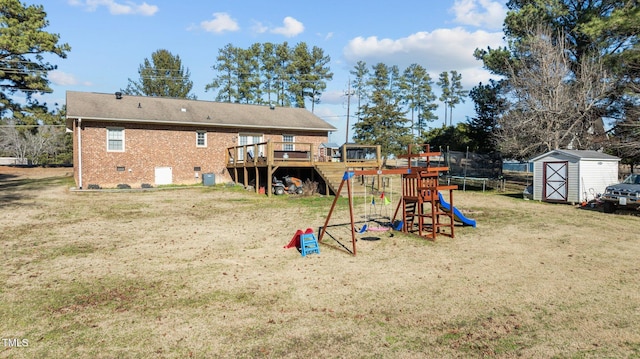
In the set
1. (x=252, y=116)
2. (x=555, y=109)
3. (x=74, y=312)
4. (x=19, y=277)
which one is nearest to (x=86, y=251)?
(x=19, y=277)

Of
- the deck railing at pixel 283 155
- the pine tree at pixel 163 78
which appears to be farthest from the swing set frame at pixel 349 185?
the pine tree at pixel 163 78

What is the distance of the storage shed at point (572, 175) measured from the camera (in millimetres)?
18344

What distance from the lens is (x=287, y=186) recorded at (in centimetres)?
2056

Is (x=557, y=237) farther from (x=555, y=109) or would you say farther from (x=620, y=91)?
(x=620, y=91)

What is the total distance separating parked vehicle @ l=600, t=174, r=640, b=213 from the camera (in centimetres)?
1523

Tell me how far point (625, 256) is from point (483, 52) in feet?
85.8

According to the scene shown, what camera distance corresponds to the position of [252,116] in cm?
2744

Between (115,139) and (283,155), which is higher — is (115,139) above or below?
above

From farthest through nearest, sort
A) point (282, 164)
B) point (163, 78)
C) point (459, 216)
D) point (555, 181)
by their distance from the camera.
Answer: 1. point (163, 78)
2. point (282, 164)
3. point (555, 181)
4. point (459, 216)

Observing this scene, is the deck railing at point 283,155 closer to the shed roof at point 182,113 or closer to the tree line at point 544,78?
the shed roof at point 182,113

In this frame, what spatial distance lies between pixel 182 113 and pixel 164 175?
14.2 feet

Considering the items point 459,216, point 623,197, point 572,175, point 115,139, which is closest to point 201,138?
point 115,139

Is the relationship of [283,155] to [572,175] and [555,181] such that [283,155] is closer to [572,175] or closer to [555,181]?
[555,181]

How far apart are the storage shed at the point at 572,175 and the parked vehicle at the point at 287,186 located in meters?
12.3
